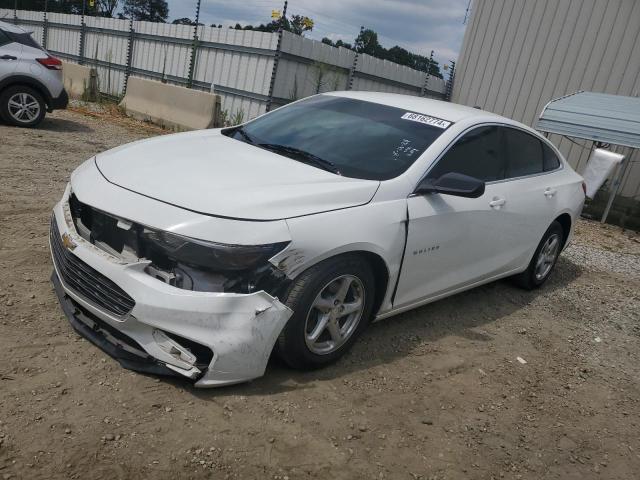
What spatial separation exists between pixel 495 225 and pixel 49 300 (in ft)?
10.4

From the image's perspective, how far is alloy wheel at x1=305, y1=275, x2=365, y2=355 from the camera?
3.13m

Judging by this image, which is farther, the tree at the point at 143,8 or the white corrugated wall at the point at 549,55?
the tree at the point at 143,8

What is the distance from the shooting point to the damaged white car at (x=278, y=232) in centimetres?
272

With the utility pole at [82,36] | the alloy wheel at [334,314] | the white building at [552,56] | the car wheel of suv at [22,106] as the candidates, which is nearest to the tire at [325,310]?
the alloy wheel at [334,314]

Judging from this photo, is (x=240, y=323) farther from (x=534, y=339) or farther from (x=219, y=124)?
(x=219, y=124)

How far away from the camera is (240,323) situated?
8.91 ft

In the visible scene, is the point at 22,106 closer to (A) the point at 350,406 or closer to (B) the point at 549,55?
(A) the point at 350,406

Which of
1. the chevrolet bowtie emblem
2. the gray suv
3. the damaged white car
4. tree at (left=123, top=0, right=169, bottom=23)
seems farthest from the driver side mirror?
tree at (left=123, top=0, right=169, bottom=23)

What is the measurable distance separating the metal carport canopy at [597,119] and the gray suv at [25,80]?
337 inches

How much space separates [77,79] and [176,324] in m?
13.8

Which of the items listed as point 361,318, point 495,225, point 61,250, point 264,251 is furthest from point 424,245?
point 61,250

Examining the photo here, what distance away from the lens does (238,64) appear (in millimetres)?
12594

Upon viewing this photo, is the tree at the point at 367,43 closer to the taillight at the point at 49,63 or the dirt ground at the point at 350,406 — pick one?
the taillight at the point at 49,63

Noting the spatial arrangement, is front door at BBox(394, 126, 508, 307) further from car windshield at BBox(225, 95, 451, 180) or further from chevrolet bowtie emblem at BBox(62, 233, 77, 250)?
chevrolet bowtie emblem at BBox(62, 233, 77, 250)
